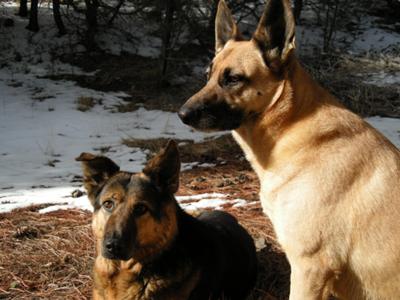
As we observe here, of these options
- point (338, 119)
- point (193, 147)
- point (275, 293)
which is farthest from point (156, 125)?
point (338, 119)

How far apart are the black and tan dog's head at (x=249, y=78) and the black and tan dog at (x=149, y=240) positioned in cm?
37

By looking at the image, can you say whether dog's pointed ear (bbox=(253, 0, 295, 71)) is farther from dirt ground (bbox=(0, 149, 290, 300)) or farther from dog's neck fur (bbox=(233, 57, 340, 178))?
dirt ground (bbox=(0, 149, 290, 300))

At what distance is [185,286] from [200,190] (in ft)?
7.90

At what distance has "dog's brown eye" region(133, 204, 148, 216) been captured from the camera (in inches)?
115

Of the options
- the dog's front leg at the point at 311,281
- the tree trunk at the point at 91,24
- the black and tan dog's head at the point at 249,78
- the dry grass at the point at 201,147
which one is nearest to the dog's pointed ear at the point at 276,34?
the black and tan dog's head at the point at 249,78

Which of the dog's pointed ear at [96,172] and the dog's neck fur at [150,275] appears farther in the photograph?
the dog's pointed ear at [96,172]

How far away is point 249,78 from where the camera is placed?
2840mm

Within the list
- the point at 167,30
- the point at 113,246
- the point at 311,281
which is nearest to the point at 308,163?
the point at 311,281

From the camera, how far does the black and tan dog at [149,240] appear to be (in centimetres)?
291

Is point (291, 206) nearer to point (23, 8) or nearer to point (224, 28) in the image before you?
point (224, 28)

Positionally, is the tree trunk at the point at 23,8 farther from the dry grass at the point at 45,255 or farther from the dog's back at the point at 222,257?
the dog's back at the point at 222,257

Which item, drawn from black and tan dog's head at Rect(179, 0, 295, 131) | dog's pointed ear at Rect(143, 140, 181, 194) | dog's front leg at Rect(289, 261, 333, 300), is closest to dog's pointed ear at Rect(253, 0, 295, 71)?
black and tan dog's head at Rect(179, 0, 295, 131)

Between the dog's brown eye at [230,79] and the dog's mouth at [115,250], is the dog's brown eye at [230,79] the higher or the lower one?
the higher one

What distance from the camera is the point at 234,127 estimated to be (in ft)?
9.56
